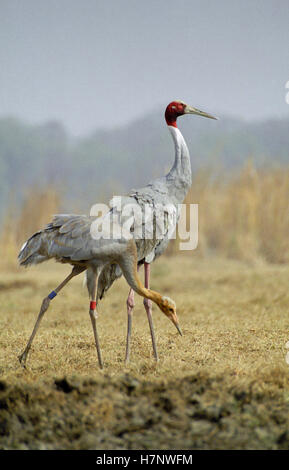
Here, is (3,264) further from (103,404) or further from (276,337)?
(103,404)

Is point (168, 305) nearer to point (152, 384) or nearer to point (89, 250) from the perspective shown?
point (89, 250)

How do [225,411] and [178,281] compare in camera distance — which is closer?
[225,411]

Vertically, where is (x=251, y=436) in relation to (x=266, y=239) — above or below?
below

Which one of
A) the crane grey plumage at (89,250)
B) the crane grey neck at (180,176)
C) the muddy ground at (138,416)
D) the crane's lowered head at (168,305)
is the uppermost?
the crane grey neck at (180,176)

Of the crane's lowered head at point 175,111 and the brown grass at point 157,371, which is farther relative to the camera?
the crane's lowered head at point 175,111

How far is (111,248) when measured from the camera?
15.0ft

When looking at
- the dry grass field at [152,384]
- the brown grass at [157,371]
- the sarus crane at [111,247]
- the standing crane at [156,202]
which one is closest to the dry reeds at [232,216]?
the brown grass at [157,371]

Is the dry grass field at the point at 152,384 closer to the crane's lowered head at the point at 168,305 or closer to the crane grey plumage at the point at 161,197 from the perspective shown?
the crane's lowered head at the point at 168,305

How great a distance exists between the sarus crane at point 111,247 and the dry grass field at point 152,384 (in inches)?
15.4

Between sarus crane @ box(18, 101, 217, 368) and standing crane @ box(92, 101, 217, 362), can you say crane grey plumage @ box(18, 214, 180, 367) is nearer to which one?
sarus crane @ box(18, 101, 217, 368)

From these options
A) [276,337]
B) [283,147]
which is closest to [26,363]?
[276,337]

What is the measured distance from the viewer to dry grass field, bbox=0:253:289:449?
11.4ft

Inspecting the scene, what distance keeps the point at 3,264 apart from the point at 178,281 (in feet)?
11.8

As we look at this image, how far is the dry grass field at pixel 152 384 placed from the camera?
3.48 meters
